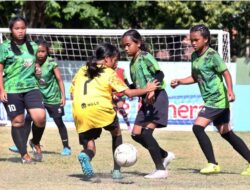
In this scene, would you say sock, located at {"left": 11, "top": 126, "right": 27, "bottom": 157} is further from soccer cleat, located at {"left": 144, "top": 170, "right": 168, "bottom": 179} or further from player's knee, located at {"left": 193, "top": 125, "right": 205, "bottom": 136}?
player's knee, located at {"left": 193, "top": 125, "right": 205, "bottom": 136}

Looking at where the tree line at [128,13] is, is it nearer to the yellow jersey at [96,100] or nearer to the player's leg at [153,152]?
the player's leg at [153,152]

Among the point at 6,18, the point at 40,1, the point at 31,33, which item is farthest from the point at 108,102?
the point at 6,18

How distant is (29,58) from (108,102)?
1984 mm

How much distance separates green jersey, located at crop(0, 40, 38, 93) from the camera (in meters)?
9.23

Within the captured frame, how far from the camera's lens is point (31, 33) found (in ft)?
58.6

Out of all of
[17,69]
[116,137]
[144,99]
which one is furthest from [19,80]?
[144,99]

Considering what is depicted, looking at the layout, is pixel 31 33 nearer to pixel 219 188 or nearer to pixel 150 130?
pixel 150 130

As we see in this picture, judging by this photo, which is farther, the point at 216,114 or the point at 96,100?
the point at 216,114

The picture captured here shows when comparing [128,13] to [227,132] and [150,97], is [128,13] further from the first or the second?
[150,97]

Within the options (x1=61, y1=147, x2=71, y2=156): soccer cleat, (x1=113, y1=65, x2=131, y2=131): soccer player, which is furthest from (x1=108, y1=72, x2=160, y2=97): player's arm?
(x1=61, y1=147, x2=71, y2=156): soccer cleat

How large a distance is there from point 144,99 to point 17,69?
2068mm

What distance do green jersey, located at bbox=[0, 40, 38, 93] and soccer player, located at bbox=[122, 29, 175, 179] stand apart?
1.66 meters

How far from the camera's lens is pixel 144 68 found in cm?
823

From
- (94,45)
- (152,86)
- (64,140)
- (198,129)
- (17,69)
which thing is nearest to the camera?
(152,86)
